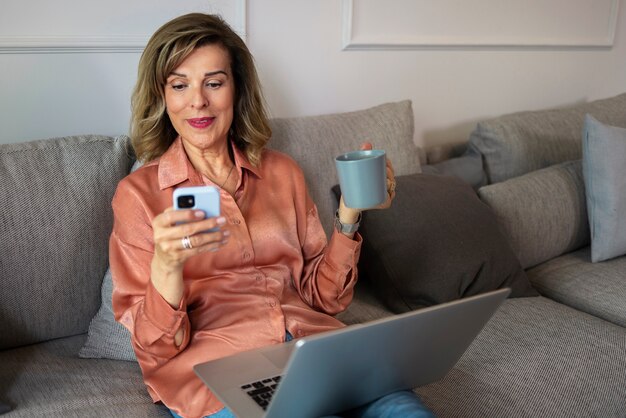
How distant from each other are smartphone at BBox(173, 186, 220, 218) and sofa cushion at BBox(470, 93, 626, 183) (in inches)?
63.0

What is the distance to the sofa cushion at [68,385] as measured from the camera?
143 cm

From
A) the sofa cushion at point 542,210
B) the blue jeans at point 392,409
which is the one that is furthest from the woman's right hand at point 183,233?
the sofa cushion at point 542,210

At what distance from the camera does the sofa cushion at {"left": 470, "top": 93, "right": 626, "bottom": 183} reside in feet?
8.27

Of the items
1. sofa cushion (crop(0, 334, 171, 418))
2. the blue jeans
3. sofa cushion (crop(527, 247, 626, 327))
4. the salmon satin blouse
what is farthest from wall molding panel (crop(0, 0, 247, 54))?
sofa cushion (crop(527, 247, 626, 327))

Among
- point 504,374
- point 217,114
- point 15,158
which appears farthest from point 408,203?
point 15,158

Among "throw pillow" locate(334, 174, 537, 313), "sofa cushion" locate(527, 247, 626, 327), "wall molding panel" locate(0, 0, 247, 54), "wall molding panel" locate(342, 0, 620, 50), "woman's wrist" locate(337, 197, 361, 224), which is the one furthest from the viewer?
"wall molding panel" locate(342, 0, 620, 50)

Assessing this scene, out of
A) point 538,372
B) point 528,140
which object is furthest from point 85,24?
point 528,140

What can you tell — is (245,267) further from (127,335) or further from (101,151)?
(101,151)

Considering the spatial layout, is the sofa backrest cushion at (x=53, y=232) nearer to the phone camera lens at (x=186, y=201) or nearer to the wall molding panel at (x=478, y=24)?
the phone camera lens at (x=186, y=201)

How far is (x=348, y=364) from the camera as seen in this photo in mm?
1119

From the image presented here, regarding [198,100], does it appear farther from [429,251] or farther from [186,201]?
[429,251]

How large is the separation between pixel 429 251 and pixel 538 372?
424 millimetres

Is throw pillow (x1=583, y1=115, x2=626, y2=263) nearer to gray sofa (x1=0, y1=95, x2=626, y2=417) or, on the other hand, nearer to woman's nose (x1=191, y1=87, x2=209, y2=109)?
gray sofa (x1=0, y1=95, x2=626, y2=417)

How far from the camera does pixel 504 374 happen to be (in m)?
1.67
